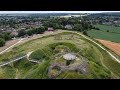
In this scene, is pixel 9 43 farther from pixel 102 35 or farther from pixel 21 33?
pixel 102 35

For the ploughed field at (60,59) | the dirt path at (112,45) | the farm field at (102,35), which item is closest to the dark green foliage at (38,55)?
the ploughed field at (60,59)

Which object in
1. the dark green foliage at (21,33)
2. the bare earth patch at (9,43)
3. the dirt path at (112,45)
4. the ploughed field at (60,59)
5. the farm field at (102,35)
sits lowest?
the ploughed field at (60,59)

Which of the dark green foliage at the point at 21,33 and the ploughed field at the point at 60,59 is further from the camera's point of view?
the dark green foliage at the point at 21,33

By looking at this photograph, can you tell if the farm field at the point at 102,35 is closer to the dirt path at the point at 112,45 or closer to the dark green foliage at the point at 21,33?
the dirt path at the point at 112,45

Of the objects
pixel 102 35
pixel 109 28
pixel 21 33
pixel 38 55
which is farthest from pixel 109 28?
pixel 21 33

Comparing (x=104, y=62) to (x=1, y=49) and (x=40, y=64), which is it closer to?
(x=40, y=64)
